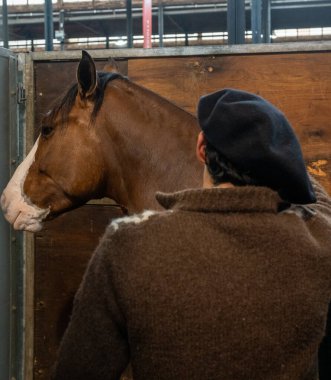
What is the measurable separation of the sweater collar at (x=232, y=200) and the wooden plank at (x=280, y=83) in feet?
3.78

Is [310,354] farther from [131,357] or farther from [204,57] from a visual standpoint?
[204,57]

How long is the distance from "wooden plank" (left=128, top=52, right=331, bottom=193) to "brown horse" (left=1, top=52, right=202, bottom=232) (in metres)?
0.28

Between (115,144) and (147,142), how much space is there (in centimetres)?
12

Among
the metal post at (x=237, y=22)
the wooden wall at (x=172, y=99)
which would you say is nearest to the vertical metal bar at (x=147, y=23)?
the metal post at (x=237, y=22)

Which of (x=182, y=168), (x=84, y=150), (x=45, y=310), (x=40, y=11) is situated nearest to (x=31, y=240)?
(x=45, y=310)

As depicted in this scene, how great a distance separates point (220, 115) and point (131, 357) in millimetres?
447

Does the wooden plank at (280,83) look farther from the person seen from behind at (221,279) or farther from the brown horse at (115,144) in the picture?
the person seen from behind at (221,279)

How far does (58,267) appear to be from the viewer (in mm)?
2191

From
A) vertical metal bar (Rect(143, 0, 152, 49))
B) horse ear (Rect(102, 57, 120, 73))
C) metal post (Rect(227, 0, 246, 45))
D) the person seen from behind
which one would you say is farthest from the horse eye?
vertical metal bar (Rect(143, 0, 152, 49))

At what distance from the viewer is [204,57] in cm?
203

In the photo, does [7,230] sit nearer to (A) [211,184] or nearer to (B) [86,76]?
(B) [86,76]

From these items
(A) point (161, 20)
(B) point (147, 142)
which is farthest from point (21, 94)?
(A) point (161, 20)

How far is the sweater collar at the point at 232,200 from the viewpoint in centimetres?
86

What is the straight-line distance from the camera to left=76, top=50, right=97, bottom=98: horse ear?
1.65 m
